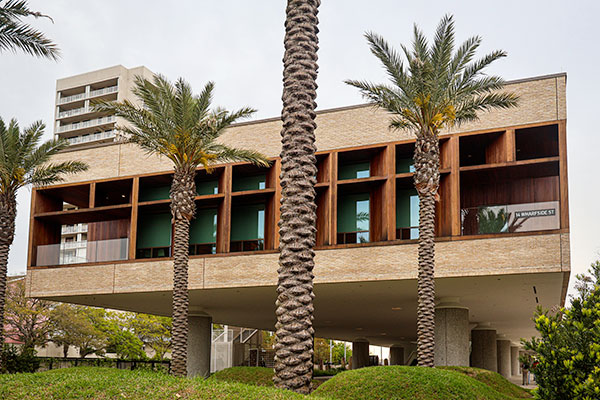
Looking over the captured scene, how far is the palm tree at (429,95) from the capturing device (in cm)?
2083

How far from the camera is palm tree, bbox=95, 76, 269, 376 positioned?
75.8 ft

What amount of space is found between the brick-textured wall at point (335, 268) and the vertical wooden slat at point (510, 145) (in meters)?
3.17

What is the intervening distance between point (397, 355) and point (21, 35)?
54.6m

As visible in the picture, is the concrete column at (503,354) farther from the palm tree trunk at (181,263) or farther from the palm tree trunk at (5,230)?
the palm tree trunk at (5,230)

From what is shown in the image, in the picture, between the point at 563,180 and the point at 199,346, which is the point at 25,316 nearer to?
the point at 199,346

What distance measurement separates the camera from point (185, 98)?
23.1 m

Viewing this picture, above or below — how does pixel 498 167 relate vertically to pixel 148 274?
above

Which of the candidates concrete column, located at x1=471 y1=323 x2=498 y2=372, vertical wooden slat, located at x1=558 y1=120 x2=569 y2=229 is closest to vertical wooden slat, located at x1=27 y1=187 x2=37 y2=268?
vertical wooden slat, located at x1=558 y1=120 x2=569 y2=229

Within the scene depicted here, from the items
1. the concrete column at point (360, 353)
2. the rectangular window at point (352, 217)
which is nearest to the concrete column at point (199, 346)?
the rectangular window at point (352, 217)

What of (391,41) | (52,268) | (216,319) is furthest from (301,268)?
(216,319)

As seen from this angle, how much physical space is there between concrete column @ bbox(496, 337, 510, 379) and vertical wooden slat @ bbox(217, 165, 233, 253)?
108ft

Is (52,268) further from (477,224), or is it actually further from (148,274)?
(477,224)

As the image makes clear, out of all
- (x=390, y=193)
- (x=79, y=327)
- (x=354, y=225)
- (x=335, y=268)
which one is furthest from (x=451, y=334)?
(x=79, y=327)

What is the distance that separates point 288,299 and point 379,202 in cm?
1668
